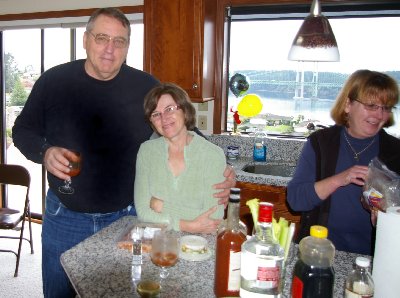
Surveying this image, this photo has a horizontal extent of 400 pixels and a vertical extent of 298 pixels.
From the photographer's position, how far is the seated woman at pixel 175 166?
1638mm

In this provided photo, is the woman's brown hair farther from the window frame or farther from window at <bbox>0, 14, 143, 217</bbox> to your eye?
window at <bbox>0, 14, 143, 217</bbox>

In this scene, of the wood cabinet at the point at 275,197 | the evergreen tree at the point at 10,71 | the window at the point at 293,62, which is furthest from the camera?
the evergreen tree at the point at 10,71

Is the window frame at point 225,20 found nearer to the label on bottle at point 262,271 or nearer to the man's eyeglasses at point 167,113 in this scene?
the man's eyeglasses at point 167,113

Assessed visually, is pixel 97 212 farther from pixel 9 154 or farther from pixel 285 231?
pixel 9 154

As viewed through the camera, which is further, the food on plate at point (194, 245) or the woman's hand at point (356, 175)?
the woman's hand at point (356, 175)

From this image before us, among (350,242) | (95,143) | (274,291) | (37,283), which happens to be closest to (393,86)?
(350,242)

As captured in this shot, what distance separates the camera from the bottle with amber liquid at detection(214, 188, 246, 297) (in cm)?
99

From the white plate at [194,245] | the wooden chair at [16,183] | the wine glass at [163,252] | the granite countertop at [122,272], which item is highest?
the wine glass at [163,252]

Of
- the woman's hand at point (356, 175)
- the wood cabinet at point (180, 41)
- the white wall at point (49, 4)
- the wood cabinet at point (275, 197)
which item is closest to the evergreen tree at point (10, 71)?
the white wall at point (49, 4)

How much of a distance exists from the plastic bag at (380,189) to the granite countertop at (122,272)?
242 mm

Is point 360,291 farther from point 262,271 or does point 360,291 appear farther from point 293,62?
point 293,62

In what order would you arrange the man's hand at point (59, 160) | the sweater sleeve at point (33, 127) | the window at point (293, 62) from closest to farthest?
the man's hand at point (59, 160), the sweater sleeve at point (33, 127), the window at point (293, 62)

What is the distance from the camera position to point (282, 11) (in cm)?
330

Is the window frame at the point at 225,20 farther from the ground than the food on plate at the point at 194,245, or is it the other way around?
the window frame at the point at 225,20
